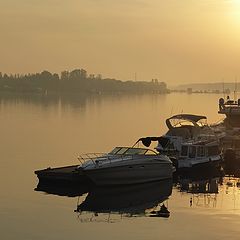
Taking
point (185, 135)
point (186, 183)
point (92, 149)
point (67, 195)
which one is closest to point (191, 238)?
point (67, 195)

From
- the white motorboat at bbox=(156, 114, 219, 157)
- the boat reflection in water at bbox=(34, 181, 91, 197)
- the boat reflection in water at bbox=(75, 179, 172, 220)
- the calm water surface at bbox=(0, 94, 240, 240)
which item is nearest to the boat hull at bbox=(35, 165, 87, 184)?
the boat reflection in water at bbox=(34, 181, 91, 197)

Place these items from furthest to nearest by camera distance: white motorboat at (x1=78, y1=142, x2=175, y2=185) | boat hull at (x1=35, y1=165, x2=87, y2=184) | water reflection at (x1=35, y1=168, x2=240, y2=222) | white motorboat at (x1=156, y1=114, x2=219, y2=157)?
1. white motorboat at (x1=156, y1=114, x2=219, y2=157)
2. boat hull at (x1=35, y1=165, x2=87, y2=184)
3. white motorboat at (x1=78, y1=142, x2=175, y2=185)
4. water reflection at (x1=35, y1=168, x2=240, y2=222)

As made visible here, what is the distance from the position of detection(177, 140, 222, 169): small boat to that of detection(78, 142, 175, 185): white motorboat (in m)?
5.28

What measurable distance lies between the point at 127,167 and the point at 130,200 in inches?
135

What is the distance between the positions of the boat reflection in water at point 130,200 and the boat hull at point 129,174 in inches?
13.4

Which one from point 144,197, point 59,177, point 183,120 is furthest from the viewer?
point 183,120

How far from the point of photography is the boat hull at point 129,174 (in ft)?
122

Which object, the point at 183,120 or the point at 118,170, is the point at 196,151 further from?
the point at 118,170

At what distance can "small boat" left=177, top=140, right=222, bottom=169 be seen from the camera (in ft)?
150

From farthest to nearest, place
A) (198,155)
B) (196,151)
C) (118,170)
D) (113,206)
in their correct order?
(198,155) → (196,151) → (118,170) → (113,206)

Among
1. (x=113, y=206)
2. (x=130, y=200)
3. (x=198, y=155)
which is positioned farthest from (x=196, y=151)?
(x=113, y=206)

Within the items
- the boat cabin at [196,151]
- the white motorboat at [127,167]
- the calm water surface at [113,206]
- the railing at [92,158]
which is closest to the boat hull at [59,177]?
the calm water surface at [113,206]

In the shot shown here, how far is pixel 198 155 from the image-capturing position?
4700cm

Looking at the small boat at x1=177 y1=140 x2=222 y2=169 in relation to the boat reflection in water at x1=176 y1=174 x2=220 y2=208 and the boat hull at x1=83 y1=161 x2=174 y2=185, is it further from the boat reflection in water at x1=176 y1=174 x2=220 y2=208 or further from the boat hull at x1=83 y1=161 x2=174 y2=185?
the boat hull at x1=83 y1=161 x2=174 y2=185
